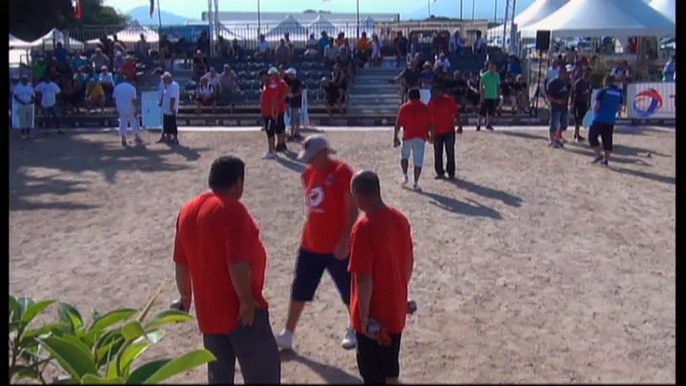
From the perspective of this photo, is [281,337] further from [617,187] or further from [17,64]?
[17,64]

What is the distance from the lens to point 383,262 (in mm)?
4141

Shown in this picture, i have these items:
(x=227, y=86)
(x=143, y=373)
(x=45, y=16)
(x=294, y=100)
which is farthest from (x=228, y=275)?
(x=45, y=16)

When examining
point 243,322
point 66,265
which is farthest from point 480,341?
point 66,265

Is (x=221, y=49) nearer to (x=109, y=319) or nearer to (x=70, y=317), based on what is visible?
(x=70, y=317)

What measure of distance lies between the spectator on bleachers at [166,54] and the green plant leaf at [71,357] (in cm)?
2458

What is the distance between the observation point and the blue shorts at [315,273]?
543cm

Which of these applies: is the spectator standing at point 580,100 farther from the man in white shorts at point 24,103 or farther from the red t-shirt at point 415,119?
the man in white shorts at point 24,103

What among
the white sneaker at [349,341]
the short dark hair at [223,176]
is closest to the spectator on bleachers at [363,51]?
the white sneaker at [349,341]

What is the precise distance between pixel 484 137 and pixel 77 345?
1393 cm

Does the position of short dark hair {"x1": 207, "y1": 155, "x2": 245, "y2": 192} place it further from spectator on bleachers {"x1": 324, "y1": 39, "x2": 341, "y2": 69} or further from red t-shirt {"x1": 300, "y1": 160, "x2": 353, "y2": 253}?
spectator on bleachers {"x1": 324, "y1": 39, "x2": 341, "y2": 69}

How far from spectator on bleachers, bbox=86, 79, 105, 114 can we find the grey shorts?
1820 centimetres

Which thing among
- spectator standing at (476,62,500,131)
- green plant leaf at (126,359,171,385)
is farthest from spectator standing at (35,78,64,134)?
green plant leaf at (126,359,171,385)
